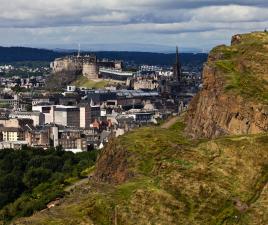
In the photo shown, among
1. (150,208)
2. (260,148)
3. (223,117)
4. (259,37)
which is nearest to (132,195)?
(150,208)

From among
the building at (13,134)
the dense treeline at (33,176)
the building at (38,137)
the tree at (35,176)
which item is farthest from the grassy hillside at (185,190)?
the building at (13,134)

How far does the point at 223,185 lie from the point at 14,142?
5226 inches

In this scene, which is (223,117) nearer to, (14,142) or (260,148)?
(260,148)

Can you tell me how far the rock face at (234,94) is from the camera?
6444 cm

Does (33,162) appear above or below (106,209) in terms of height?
below

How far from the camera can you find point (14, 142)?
175m

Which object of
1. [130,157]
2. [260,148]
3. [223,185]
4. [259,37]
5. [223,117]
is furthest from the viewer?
[259,37]

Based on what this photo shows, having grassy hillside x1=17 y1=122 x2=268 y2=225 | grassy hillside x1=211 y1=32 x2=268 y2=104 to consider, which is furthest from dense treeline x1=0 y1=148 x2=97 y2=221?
grassy hillside x1=17 y1=122 x2=268 y2=225

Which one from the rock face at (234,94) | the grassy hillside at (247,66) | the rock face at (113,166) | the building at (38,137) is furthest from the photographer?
the building at (38,137)

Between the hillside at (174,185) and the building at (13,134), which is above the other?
the hillside at (174,185)

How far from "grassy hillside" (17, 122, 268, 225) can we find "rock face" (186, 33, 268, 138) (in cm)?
1095

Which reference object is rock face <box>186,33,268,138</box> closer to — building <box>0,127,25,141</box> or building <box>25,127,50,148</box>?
building <box>25,127,50,148</box>

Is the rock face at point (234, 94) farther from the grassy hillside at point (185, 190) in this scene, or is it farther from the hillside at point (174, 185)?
the grassy hillside at point (185, 190)

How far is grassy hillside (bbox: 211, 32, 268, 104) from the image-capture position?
66637 millimetres
